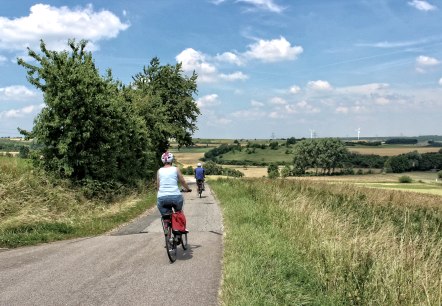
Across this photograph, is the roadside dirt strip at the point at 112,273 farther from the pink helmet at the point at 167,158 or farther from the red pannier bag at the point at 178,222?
the pink helmet at the point at 167,158

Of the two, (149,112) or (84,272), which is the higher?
(149,112)

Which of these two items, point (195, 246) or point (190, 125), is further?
point (190, 125)

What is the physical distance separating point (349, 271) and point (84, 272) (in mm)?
4629

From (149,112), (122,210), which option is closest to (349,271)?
(122,210)

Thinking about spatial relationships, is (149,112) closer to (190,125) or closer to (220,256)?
(190,125)

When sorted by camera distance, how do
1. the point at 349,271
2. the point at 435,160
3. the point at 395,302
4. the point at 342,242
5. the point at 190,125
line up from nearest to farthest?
the point at 395,302 → the point at 349,271 → the point at 342,242 → the point at 190,125 → the point at 435,160

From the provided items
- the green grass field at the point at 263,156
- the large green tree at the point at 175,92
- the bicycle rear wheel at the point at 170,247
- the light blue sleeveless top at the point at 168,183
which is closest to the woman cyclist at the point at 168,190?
the light blue sleeveless top at the point at 168,183

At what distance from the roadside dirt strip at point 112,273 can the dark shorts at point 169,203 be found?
1018 mm

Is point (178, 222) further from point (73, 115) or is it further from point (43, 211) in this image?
point (73, 115)

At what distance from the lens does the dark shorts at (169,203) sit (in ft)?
26.8

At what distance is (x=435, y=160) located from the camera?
98438mm

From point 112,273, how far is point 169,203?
1.83 m

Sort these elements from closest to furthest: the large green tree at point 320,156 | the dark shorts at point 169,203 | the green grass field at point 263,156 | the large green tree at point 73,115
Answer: the dark shorts at point 169,203 → the large green tree at point 73,115 → the large green tree at point 320,156 → the green grass field at point 263,156

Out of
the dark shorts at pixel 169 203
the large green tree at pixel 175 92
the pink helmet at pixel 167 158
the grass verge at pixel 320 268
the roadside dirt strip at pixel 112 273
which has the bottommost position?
the roadside dirt strip at pixel 112 273
